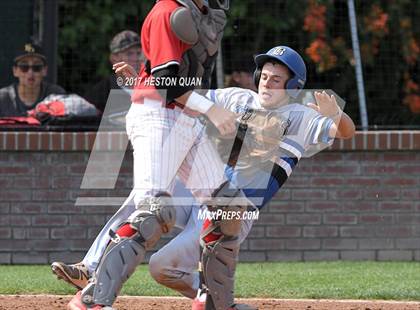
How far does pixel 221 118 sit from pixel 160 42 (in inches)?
18.4

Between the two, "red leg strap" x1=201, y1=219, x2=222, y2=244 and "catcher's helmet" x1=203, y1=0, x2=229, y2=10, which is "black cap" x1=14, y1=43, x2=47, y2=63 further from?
"red leg strap" x1=201, y1=219, x2=222, y2=244

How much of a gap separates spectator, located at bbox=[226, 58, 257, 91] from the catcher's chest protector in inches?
164

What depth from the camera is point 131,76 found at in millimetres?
5840

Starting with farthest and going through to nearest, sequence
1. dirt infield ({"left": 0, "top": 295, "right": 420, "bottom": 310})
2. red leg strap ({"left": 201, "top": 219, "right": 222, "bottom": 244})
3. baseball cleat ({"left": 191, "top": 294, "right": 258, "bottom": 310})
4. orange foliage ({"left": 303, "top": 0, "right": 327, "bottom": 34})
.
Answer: orange foliage ({"left": 303, "top": 0, "right": 327, "bottom": 34}) < dirt infield ({"left": 0, "top": 295, "right": 420, "bottom": 310}) < baseball cleat ({"left": 191, "top": 294, "right": 258, "bottom": 310}) < red leg strap ({"left": 201, "top": 219, "right": 222, "bottom": 244})

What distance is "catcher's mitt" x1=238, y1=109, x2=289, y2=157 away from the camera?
5.92 m

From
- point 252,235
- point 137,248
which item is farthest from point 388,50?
point 137,248

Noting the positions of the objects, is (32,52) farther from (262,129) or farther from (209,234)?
(209,234)

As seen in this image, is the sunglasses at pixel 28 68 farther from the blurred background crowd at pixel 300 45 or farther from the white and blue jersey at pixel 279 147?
the white and blue jersey at pixel 279 147

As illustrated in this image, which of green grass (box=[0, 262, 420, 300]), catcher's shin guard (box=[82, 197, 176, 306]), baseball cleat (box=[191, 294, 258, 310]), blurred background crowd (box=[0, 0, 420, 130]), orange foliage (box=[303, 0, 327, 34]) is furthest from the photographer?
orange foliage (box=[303, 0, 327, 34])

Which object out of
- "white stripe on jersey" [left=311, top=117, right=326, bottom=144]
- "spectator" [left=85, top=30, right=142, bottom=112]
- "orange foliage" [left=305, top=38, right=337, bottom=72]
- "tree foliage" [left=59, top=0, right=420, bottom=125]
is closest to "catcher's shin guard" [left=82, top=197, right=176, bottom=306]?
"white stripe on jersey" [left=311, top=117, right=326, bottom=144]

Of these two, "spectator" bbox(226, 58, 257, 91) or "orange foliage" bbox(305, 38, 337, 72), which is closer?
"spectator" bbox(226, 58, 257, 91)

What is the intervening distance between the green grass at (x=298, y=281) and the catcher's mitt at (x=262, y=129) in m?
1.44

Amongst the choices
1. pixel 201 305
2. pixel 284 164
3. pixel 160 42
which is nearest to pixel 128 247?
pixel 201 305

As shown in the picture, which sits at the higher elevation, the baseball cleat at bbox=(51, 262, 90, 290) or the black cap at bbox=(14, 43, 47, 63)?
the black cap at bbox=(14, 43, 47, 63)
